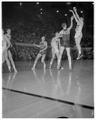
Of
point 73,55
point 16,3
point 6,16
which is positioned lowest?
point 73,55

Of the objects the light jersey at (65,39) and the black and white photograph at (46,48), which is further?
the light jersey at (65,39)

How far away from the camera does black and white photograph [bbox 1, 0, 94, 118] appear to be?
300 centimetres

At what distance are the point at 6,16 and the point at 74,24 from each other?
2.37 meters

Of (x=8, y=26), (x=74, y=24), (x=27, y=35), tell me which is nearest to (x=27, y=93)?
(x=74, y=24)

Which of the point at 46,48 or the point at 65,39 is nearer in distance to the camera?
the point at 65,39

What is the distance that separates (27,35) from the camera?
6.82 meters

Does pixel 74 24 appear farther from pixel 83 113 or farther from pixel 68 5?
pixel 83 113

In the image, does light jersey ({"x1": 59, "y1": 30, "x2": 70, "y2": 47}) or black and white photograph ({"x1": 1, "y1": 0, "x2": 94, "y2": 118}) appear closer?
black and white photograph ({"x1": 1, "y1": 0, "x2": 94, "y2": 118})

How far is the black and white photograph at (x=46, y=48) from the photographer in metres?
3.00

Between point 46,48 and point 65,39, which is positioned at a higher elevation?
point 65,39

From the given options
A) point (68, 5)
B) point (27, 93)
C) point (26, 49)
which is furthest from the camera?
point (26, 49)

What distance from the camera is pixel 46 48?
566 cm

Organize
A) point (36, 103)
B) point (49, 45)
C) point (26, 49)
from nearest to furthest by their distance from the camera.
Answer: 1. point (36, 103)
2. point (49, 45)
3. point (26, 49)

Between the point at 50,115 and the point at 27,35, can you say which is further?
the point at 27,35
